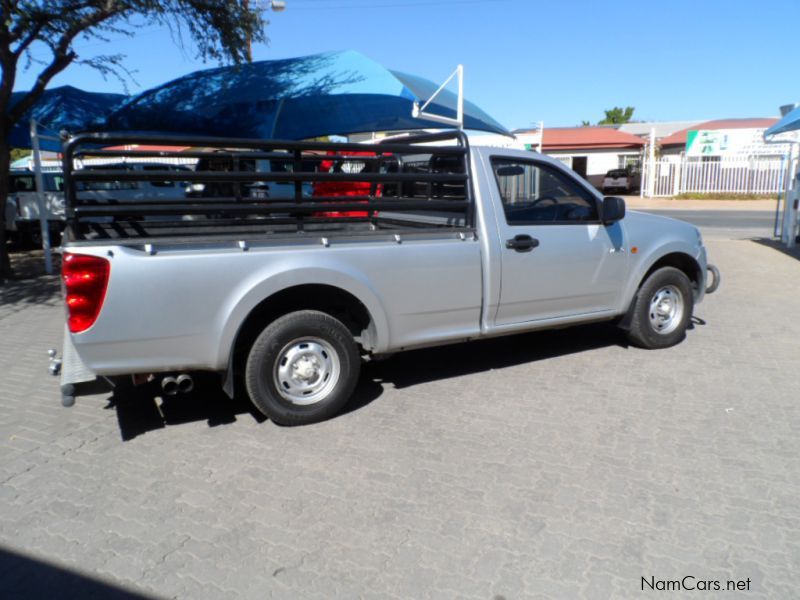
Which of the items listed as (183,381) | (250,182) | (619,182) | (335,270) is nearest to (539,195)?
(335,270)

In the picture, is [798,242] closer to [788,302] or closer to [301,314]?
[788,302]

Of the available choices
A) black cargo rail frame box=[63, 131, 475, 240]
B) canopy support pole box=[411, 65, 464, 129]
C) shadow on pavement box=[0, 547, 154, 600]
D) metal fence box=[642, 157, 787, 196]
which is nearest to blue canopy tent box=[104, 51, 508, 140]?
canopy support pole box=[411, 65, 464, 129]

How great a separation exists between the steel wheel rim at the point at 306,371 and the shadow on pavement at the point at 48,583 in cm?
170

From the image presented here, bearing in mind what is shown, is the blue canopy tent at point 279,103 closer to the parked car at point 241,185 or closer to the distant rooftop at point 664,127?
the parked car at point 241,185

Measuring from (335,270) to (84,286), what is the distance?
5.00 ft

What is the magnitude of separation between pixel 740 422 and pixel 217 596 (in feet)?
11.9

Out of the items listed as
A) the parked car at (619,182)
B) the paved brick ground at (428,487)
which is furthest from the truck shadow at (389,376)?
the parked car at (619,182)

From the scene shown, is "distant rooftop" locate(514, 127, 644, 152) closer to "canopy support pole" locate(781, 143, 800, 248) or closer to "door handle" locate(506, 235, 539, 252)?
"canopy support pole" locate(781, 143, 800, 248)

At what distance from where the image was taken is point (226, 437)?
434 centimetres

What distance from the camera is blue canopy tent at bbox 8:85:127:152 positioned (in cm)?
1196

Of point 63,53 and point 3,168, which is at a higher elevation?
point 63,53

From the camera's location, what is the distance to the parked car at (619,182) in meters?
35.3

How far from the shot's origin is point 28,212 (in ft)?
48.1

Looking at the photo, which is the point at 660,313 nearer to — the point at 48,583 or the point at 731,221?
the point at 48,583
